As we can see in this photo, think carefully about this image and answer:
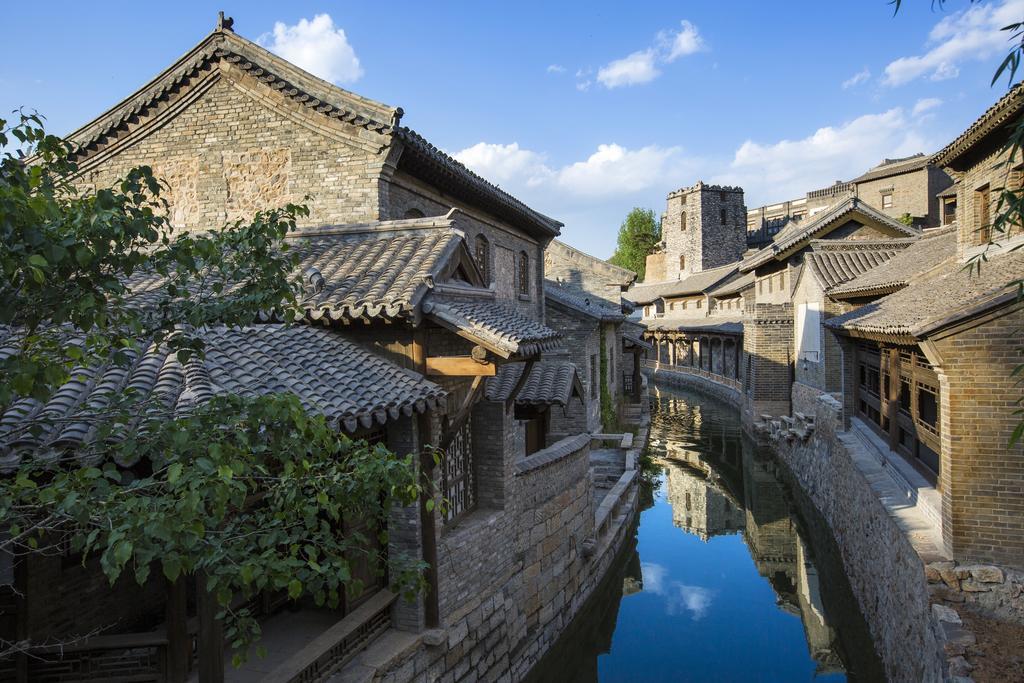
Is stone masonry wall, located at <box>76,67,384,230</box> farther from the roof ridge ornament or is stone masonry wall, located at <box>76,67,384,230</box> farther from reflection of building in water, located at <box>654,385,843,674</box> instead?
reflection of building in water, located at <box>654,385,843,674</box>

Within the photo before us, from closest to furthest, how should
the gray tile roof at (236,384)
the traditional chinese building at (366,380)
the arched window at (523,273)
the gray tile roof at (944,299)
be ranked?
1. the gray tile roof at (236,384)
2. the traditional chinese building at (366,380)
3. the gray tile roof at (944,299)
4. the arched window at (523,273)

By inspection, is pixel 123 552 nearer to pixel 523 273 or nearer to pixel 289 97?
pixel 289 97

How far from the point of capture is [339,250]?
9.02m

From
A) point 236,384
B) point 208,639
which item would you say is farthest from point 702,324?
point 208,639

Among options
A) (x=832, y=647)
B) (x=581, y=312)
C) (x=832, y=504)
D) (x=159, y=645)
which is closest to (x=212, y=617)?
(x=159, y=645)

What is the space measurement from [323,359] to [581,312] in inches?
551

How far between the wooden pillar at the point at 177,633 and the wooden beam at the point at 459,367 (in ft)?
10.5

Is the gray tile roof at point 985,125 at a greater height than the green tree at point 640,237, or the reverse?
the green tree at point 640,237

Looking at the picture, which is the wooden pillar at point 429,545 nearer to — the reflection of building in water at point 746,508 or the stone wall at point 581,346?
the reflection of building in water at point 746,508

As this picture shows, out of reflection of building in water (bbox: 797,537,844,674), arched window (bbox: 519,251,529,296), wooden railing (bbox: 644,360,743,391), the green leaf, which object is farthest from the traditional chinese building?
wooden railing (bbox: 644,360,743,391)

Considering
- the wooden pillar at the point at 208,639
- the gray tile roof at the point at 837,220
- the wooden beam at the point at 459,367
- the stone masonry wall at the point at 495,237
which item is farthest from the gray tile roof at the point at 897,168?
the wooden pillar at the point at 208,639

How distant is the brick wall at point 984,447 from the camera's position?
7086 mm

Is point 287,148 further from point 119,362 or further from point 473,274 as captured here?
point 119,362

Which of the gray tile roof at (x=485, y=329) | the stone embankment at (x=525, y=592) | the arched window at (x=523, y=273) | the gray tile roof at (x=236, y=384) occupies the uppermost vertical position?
the arched window at (x=523, y=273)
